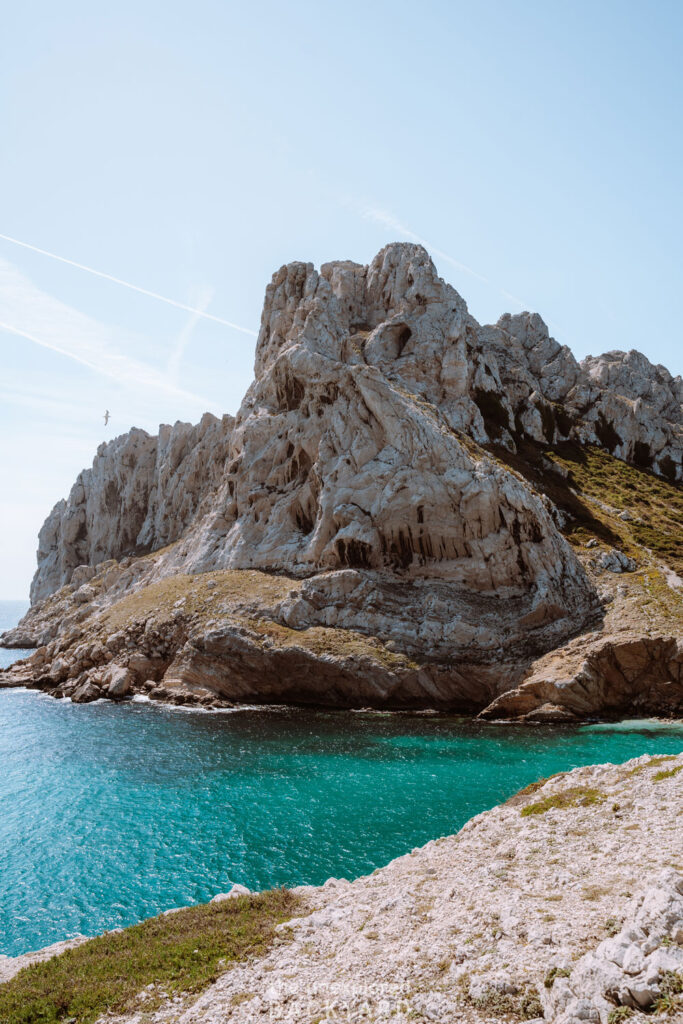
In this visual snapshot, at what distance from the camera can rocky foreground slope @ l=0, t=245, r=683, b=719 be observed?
194 ft

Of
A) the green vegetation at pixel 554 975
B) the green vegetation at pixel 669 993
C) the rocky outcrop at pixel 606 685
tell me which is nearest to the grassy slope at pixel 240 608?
the rocky outcrop at pixel 606 685

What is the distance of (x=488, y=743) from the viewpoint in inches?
1836

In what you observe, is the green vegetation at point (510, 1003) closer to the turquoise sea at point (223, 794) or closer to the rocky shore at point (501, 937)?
the rocky shore at point (501, 937)

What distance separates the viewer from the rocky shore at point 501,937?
936 cm

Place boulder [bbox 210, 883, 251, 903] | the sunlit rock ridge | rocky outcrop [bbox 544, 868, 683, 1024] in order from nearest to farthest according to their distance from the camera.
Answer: rocky outcrop [bbox 544, 868, 683, 1024]
boulder [bbox 210, 883, 251, 903]
the sunlit rock ridge

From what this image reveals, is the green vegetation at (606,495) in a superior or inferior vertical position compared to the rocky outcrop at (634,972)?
superior

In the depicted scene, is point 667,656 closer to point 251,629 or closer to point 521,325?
point 251,629

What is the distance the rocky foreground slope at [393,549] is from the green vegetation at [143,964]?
1675 inches

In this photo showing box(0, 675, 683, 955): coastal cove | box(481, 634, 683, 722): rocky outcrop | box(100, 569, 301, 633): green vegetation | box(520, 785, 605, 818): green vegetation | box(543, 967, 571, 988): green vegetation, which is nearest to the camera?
box(543, 967, 571, 988): green vegetation

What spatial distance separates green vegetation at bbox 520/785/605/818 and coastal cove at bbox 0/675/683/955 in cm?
801

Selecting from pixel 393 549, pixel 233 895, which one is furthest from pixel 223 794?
pixel 393 549

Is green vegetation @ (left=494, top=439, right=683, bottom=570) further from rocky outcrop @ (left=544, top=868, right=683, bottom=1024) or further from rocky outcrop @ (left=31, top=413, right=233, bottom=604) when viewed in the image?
rocky outcrop @ (left=544, top=868, right=683, bottom=1024)

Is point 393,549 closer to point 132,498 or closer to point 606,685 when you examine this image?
point 606,685

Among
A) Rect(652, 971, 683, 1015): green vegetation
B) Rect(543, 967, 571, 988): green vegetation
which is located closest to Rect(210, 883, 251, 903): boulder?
Rect(543, 967, 571, 988): green vegetation
